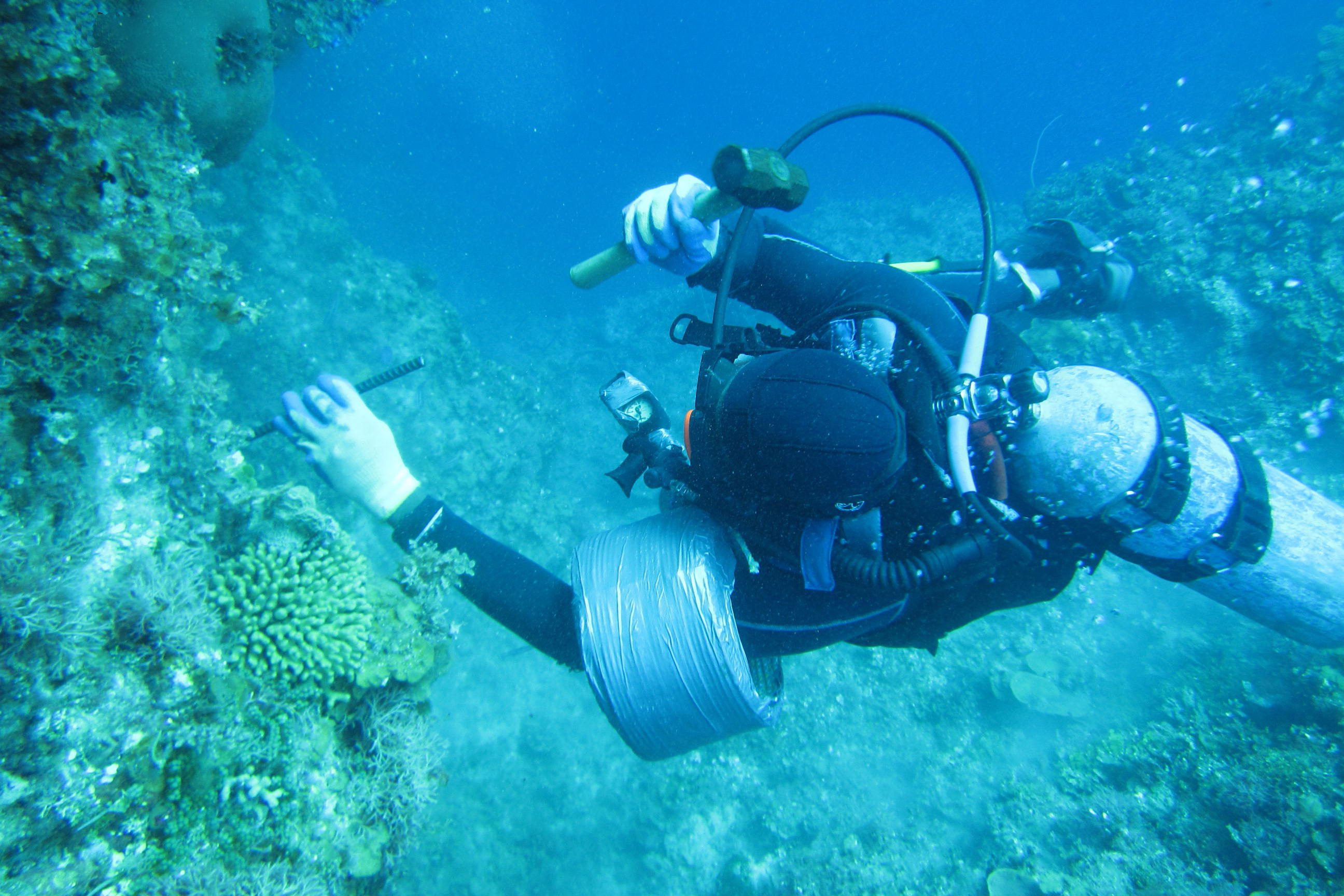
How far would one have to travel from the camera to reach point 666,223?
2508 mm

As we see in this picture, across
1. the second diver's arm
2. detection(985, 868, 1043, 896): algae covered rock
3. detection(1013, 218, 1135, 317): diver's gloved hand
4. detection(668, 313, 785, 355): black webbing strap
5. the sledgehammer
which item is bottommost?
detection(985, 868, 1043, 896): algae covered rock

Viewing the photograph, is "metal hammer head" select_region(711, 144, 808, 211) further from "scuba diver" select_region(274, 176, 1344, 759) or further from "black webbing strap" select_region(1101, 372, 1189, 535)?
"black webbing strap" select_region(1101, 372, 1189, 535)

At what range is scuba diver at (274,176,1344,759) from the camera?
196 cm

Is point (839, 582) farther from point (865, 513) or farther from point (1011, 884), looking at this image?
point (1011, 884)

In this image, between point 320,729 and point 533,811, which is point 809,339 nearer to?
point 320,729

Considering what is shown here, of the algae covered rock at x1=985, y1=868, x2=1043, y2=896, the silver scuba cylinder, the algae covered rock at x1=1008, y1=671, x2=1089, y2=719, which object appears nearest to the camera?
the silver scuba cylinder

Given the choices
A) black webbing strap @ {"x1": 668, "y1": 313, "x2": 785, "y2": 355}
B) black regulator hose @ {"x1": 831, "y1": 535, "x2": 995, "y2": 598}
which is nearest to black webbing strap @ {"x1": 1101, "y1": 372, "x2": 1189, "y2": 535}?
black regulator hose @ {"x1": 831, "y1": 535, "x2": 995, "y2": 598}

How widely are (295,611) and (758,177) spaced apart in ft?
7.99

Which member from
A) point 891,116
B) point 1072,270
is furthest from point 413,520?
point 1072,270

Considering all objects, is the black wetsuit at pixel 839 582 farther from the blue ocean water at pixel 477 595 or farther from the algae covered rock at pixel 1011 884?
the algae covered rock at pixel 1011 884

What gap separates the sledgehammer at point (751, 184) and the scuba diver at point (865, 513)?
14.5 inches

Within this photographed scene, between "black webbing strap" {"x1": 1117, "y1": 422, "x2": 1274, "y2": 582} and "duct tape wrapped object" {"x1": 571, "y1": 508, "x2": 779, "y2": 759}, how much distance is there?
1822 millimetres

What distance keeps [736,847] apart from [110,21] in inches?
306

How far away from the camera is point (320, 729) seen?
2.40 metres
